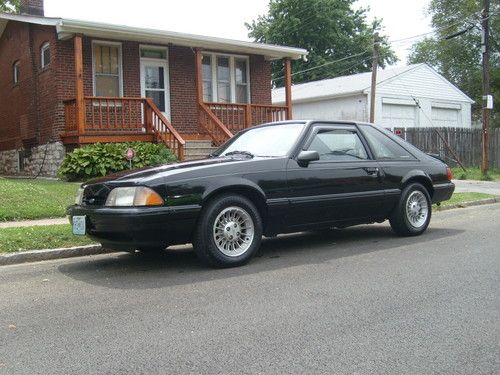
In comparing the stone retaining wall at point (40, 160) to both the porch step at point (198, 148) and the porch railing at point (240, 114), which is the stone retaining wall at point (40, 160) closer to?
the porch step at point (198, 148)

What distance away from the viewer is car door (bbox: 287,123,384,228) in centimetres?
659

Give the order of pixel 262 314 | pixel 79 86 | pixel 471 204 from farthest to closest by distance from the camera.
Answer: pixel 79 86 → pixel 471 204 → pixel 262 314

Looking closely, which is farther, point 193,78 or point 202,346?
point 193,78

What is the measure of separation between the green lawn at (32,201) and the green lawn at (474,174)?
1483cm

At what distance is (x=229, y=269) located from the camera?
5961mm

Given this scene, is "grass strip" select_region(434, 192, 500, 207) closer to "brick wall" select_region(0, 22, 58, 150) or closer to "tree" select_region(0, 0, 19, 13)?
"brick wall" select_region(0, 22, 58, 150)

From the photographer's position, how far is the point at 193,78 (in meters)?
17.7

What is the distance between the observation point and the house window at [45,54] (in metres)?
16.2

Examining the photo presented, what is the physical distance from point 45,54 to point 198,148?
214 inches

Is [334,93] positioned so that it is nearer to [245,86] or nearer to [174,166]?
[245,86]

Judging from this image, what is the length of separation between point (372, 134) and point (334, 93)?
19978 millimetres

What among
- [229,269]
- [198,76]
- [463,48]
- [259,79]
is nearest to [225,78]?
[259,79]

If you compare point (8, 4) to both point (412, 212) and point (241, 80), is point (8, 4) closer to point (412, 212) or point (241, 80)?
point (241, 80)

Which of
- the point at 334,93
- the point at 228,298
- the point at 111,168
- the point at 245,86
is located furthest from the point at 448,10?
the point at 228,298
